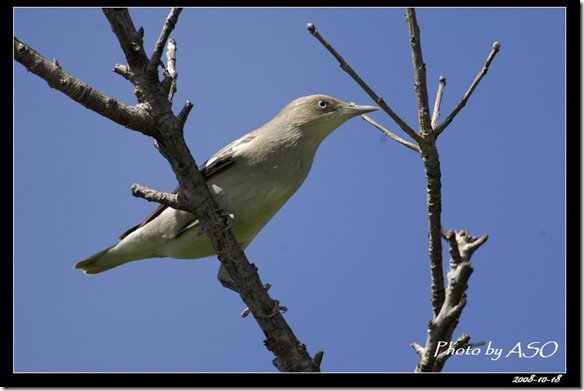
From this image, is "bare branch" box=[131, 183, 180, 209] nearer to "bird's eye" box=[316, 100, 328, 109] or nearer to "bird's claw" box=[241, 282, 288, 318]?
"bird's claw" box=[241, 282, 288, 318]

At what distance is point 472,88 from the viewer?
511 centimetres

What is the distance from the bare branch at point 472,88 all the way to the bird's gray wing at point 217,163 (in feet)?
9.42

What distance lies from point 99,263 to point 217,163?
2.54 metres

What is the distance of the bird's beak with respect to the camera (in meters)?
7.54

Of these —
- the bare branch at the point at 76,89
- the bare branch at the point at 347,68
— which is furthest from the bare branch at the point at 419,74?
the bare branch at the point at 76,89

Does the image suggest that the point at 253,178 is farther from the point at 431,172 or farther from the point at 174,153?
the point at 431,172

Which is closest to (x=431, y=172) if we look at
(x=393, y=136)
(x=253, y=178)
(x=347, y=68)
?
(x=393, y=136)

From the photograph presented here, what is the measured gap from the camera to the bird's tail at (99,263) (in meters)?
8.29

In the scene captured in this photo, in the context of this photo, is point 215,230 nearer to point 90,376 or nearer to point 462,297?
point 90,376

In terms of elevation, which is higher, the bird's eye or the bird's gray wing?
the bird's eye

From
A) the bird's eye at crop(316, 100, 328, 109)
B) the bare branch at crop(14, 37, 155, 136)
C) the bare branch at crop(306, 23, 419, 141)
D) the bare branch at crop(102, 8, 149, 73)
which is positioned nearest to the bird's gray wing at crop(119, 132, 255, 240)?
the bird's eye at crop(316, 100, 328, 109)

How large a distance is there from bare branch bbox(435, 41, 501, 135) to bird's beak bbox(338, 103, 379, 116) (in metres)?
2.46

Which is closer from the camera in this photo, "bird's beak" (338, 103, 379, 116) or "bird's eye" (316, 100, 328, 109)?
"bird's beak" (338, 103, 379, 116)

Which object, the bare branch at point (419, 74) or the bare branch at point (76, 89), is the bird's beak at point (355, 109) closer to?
the bare branch at point (419, 74)
